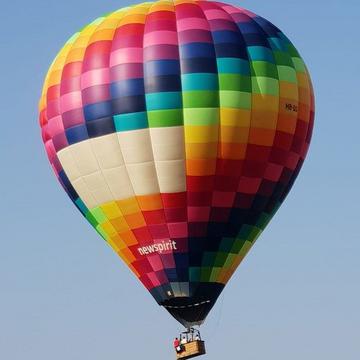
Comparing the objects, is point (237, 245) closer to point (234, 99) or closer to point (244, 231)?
point (244, 231)

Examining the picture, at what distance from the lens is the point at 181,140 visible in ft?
222

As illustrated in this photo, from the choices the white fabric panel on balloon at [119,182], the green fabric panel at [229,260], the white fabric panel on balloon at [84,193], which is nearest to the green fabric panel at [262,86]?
the white fabric panel on balloon at [119,182]

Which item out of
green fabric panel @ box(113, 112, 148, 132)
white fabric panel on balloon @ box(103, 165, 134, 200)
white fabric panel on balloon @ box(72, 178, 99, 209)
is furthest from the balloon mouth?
green fabric panel @ box(113, 112, 148, 132)

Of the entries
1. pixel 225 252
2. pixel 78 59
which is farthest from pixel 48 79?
pixel 225 252

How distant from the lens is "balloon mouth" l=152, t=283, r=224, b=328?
68.2 meters

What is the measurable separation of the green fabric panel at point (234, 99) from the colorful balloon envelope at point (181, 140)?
0.03 metres

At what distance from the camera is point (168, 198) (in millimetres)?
67875

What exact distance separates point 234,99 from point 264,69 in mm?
1343

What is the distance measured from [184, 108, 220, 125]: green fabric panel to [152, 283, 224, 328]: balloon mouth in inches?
175

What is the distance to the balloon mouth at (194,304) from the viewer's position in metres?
68.2

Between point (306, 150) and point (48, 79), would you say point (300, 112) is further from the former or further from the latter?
point (48, 79)

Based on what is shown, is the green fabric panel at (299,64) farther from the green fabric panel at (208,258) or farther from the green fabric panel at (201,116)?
the green fabric panel at (208,258)

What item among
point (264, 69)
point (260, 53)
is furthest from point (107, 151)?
point (260, 53)

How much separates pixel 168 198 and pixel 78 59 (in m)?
4.81
